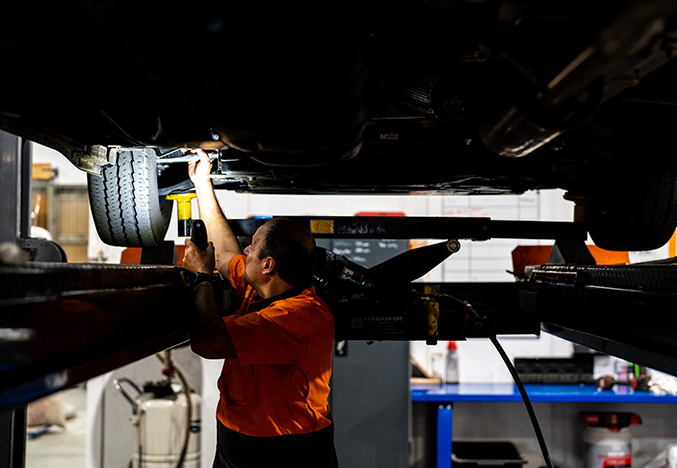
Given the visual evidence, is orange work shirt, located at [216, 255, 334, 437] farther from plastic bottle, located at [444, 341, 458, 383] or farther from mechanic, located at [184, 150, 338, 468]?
plastic bottle, located at [444, 341, 458, 383]

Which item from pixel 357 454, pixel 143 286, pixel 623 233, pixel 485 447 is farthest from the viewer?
pixel 485 447

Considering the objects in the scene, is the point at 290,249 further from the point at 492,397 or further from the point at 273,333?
the point at 492,397

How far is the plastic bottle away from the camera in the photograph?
4520mm

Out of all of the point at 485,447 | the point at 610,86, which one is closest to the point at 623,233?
the point at 610,86

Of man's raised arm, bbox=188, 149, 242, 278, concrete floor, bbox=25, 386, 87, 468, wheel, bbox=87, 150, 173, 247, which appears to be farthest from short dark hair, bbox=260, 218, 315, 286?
concrete floor, bbox=25, 386, 87, 468

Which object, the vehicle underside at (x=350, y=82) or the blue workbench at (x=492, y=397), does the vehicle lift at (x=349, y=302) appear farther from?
the blue workbench at (x=492, y=397)

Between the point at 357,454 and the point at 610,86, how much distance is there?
3251 millimetres

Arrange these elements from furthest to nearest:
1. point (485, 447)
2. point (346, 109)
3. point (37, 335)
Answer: point (485, 447)
point (346, 109)
point (37, 335)

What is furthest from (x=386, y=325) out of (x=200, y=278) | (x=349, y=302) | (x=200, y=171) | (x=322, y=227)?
(x=200, y=171)

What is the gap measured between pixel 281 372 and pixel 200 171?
869 millimetres

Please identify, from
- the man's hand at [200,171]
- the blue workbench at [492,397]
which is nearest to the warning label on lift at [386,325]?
the man's hand at [200,171]

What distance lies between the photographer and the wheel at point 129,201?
2.14 meters

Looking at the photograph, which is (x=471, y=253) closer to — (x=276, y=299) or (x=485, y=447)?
(x=485, y=447)

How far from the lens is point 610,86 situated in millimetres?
1048
